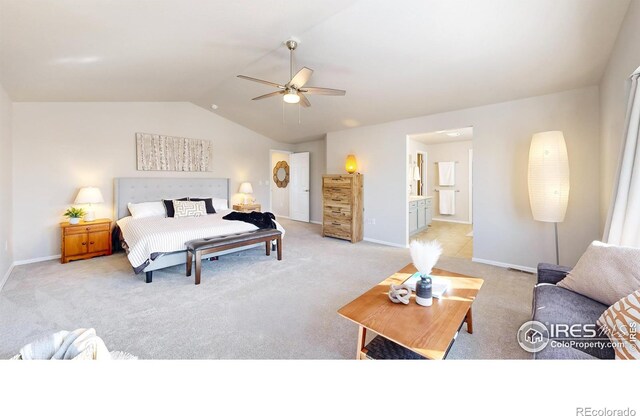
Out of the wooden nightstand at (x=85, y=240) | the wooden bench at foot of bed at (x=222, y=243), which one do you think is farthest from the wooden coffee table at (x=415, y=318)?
the wooden nightstand at (x=85, y=240)

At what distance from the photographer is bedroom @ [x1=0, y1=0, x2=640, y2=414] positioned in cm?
196

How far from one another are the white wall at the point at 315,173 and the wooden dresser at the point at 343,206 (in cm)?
154

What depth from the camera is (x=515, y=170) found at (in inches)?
131

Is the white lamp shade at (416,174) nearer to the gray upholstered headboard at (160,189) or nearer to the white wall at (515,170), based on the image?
the white wall at (515,170)

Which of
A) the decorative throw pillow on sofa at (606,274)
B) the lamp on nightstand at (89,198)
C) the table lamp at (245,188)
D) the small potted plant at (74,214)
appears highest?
the table lamp at (245,188)

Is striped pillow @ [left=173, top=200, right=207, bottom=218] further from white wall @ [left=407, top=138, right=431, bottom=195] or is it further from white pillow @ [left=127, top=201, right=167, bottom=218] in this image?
white wall @ [left=407, top=138, right=431, bottom=195]

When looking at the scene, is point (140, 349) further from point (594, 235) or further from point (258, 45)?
point (594, 235)

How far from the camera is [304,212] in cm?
718

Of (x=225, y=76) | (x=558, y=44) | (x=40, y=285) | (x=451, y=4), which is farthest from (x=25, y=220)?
(x=558, y=44)

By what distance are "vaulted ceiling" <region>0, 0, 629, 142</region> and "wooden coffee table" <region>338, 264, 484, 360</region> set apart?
2.28 m

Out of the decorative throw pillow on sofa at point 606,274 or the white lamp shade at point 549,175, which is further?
the white lamp shade at point 549,175

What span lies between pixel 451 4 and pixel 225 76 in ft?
9.61

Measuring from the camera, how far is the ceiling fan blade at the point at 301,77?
2.41 meters

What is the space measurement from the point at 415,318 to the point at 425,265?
321mm
